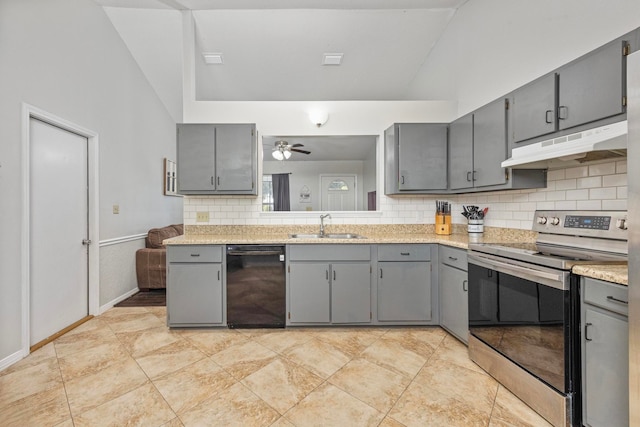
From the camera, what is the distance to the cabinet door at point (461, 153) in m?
2.58

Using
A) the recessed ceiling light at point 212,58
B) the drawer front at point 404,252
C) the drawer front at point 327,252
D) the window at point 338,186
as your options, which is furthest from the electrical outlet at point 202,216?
the recessed ceiling light at point 212,58

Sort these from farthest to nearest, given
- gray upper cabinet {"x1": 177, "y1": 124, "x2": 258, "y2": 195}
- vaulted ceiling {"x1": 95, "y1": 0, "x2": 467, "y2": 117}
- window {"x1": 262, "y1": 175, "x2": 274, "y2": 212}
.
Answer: window {"x1": 262, "y1": 175, "x2": 274, "y2": 212} < vaulted ceiling {"x1": 95, "y1": 0, "x2": 467, "y2": 117} < gray upper cabinet {"x1": 177, "y1": 124, "x2": 258, "y2": 195}

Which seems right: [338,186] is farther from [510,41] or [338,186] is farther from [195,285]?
[510,41]

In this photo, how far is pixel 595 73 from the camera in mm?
1551

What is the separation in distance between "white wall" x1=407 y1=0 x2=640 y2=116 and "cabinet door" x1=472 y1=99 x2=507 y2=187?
38 cm

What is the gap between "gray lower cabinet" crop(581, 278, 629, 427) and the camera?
1.22 metres

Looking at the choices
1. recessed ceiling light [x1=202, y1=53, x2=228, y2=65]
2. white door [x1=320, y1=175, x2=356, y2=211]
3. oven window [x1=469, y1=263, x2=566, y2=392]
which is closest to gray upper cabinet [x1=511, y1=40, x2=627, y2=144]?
oven window [x1=469, y1=263, x2=566, y2=392]

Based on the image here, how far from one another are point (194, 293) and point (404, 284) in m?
1.98

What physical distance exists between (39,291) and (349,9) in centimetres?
405

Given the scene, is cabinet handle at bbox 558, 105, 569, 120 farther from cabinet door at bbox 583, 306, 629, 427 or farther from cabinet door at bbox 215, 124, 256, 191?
cabinet door at bbox 215, 124, 256, 191

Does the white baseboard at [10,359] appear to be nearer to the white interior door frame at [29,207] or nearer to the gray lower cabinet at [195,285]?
the white interior door frame at [29,207]

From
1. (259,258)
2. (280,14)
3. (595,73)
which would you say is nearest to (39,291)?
(259,258)

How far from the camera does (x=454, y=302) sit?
7.92ft

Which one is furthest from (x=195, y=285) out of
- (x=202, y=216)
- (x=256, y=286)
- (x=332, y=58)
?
(x=332, y=58)
